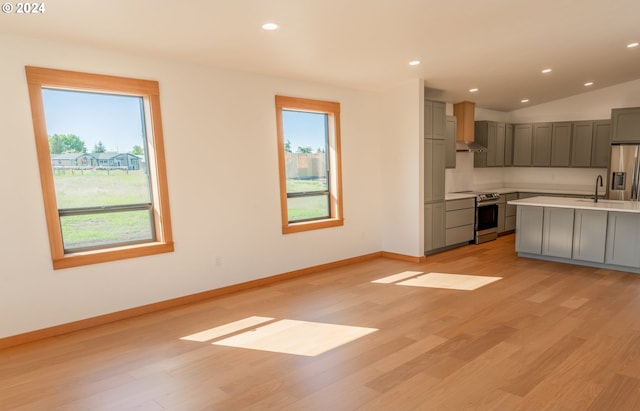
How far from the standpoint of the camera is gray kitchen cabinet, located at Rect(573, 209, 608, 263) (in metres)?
4.89

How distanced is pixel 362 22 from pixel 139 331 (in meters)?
3.45

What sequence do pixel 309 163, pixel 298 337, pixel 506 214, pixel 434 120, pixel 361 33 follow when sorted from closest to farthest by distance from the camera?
pixel 298 337
pixel 361 33
pixel 309 163
pixel 434 120
pixel 506 214

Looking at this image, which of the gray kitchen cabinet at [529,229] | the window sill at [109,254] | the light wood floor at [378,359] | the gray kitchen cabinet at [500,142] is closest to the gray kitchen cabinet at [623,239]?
the light wood floor at [378,359]

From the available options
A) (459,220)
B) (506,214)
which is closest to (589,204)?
(459,220)

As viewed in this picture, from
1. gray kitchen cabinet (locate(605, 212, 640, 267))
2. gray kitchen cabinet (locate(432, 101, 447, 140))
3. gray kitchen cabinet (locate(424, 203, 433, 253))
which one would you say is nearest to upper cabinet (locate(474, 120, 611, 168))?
gray kitchen cabinet (locate(432, 101, 447, 140))

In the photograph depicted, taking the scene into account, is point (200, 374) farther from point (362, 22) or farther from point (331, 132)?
point (331, 132)

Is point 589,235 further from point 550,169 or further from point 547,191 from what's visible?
point 550,169

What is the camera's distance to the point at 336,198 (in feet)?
18.3

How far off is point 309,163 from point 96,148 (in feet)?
8.86

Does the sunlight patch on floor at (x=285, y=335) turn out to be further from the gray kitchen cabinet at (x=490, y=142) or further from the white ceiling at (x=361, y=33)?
the gray kitchen cabinet at (x=490, y=142)

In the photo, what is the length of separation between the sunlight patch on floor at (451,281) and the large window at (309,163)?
1.48m

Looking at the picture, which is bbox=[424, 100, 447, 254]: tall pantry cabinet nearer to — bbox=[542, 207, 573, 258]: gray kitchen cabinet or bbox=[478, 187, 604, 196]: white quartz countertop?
bbox=[542, 207, 573, 258]: gray kitchen cabinet

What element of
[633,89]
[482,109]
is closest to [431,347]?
[482,109]

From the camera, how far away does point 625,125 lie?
6414 millimetres
